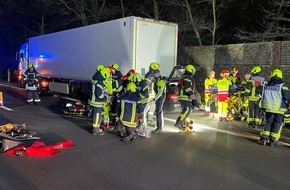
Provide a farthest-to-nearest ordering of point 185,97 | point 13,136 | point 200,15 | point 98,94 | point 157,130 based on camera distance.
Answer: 1. point 200,15
2. point 185,97
3. point 157,130
4. point 98,94
5. point 13,136

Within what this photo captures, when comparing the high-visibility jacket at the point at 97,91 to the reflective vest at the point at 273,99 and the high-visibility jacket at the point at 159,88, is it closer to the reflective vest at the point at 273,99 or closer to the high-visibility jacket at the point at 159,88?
the high-visibility jacket at the point at 159,88

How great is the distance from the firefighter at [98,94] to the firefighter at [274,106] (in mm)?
3854

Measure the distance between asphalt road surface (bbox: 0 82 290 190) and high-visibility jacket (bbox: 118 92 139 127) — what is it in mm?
480

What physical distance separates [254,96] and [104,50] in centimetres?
674

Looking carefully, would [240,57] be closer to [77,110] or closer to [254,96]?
[254,96]

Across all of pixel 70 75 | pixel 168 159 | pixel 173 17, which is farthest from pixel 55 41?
pixel 168 159

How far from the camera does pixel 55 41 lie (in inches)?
797

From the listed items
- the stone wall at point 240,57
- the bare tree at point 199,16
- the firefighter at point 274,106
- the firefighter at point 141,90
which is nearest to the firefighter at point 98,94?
the firefighter at point 141,90

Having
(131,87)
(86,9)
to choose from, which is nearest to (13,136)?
(131,87)

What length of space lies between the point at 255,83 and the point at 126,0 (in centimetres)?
2089

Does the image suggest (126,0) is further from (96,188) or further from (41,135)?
(96,188)

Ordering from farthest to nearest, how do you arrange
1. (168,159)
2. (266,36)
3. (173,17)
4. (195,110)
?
(173,17), (266,36), (195,110), (168,159)

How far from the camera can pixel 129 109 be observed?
909cm

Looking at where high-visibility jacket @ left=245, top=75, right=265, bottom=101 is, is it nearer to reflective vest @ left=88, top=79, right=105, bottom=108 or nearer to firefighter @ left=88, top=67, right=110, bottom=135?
firefighter @ left=88, top=67, right=110, bottom=135
